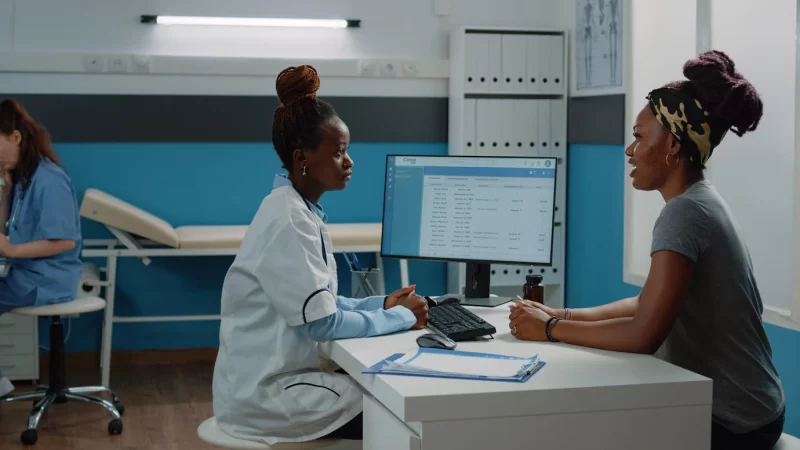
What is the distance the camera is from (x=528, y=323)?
2.01 meters

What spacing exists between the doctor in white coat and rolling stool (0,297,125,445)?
5.65 feet

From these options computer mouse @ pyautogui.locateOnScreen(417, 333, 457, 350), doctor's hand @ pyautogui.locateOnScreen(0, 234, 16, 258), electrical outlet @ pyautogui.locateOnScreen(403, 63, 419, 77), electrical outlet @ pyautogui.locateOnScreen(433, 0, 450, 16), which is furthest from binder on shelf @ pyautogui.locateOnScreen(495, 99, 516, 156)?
computer mouse @ pyautogui.locateOnScreen(417, 333, 457, 350)

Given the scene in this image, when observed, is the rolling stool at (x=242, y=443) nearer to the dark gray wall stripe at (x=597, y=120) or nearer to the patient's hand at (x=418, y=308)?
the patient's hand at (x=418, y=308)

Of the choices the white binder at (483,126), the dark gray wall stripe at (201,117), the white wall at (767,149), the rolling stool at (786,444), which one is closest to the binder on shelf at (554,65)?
the white binder at (483,126)

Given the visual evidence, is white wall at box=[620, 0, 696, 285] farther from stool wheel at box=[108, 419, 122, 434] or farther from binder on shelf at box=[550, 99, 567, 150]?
stool wheel at box=[108, 419, 122, 434]

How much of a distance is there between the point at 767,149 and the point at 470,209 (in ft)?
3.78

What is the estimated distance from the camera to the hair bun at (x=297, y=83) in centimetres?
208

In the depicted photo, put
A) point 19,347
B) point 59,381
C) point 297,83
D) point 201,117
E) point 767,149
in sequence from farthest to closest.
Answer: point 201,117, point 19,347, point 59,381, point 767,149, point 297,83

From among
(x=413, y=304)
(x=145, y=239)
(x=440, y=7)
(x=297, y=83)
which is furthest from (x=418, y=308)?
(x=440, y=7)

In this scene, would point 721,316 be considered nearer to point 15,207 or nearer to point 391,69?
point 15,207

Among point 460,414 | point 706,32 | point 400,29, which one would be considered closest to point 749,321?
point 460,414

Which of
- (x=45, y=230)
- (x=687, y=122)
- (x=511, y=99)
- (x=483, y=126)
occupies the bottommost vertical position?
(x=45, y=230)

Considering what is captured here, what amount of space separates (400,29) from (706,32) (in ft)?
5.97

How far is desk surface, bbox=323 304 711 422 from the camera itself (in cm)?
154
